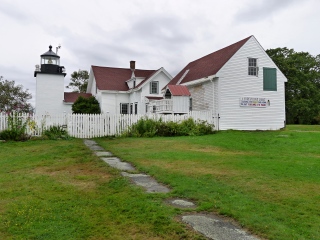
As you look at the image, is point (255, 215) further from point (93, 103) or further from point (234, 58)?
point (93, 103)

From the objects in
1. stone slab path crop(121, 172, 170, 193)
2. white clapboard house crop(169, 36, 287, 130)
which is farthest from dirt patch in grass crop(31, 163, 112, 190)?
white clapboard house crop(169, 36, 287, 130)

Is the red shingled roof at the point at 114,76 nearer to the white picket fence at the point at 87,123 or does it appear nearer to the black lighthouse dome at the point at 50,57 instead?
the black lighthouse dome at the point at 50,57

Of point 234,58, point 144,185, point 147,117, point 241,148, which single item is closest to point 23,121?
point 147,117

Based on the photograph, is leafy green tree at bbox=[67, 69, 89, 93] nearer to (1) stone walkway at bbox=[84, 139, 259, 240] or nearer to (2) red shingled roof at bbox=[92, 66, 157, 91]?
(2) red shingled roof at bbox=[92, 66, 157, 91]

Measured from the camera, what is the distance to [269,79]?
22516 mm

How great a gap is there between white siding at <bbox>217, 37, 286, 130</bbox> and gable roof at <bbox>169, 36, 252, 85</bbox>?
50cm

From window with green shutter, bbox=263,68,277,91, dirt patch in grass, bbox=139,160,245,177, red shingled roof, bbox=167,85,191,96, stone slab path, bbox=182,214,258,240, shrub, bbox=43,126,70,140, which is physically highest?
window with green shutter, bbox=263,68,277,91

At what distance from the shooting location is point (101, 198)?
16.8 feet

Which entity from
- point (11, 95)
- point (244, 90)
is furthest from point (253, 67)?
point (11, 95)

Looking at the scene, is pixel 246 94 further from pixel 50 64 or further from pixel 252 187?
pixel 50 64

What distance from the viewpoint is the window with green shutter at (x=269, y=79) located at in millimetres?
22438

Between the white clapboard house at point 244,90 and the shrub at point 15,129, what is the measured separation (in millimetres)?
12145

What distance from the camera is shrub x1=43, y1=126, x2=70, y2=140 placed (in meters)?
16.7

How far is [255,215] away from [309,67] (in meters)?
49.9
